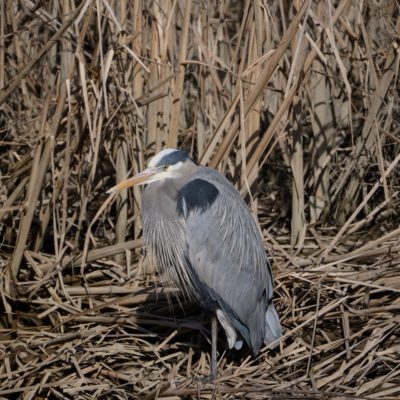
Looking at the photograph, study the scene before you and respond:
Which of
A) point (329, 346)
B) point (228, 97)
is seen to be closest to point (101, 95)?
point (228, 97)

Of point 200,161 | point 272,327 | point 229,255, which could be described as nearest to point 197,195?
point 229,255

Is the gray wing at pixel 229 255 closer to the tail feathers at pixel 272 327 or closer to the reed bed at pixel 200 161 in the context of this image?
the tail feathers at pixel 272 327

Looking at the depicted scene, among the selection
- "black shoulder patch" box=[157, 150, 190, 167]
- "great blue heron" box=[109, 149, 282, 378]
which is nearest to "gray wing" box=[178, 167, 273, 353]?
"great blue heron" box=[109, 149, 282, 378]

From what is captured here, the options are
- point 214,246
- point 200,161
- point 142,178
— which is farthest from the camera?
point 200,161

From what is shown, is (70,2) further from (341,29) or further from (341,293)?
(341,293)

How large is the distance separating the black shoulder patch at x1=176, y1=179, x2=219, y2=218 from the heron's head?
0.31 feet

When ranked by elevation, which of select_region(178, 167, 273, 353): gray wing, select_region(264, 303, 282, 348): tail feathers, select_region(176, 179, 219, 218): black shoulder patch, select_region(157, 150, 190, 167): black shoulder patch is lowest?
select_region(264, 303, 282, 348): tail feathers

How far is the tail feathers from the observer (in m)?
3.77

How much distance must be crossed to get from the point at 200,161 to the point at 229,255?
1.74ft

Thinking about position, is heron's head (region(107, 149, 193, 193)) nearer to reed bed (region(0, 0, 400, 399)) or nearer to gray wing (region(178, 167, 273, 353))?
gray wing (region(178, 167, 273, 353))

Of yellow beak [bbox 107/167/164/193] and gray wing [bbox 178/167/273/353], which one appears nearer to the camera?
yellow beak [bbox 107/167/164/193]

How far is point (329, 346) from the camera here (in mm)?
3736

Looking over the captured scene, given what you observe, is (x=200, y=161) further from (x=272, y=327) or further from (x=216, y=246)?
(x=272, y=327)

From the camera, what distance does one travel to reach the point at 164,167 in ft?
12.1
